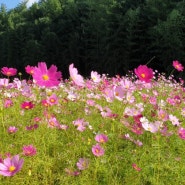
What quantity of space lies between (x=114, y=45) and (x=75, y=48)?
7012 millimetres

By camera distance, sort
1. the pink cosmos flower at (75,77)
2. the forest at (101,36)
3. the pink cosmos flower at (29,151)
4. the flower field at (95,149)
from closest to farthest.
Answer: the pink cosmos flower at (75,77) → the pink cosmos flower at (29,151) → the flower field at (95,149) → the forest at (101,36)

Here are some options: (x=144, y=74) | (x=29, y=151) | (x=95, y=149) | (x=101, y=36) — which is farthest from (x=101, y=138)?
(x=101, y=36)

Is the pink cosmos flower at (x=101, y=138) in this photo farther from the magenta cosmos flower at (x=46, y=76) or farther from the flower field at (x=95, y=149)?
the magenta cosmos flower at (x=46, y=76)

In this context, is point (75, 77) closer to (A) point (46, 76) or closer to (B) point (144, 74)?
(A) point (46, 76)

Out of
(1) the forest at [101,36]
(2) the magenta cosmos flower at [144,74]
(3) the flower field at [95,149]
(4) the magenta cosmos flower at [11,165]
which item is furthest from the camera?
(1) the forest at [101,36]

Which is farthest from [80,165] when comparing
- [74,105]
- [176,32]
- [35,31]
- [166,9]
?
[35,31]

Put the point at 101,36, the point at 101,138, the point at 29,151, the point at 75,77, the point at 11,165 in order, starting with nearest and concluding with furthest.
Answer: the point at 11,165 < the point at 75,77 < the point at 29,151 < the point at 101,138 < the point at 101,36

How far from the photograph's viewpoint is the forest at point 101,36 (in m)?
26.2

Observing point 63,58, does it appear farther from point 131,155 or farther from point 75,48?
point 131,155

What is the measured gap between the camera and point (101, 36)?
34719 mm

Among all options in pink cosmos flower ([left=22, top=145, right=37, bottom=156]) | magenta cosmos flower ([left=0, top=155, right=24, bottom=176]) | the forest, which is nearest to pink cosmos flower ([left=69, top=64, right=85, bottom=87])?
magenta cosmos flower ([left=0, top=155, right=24, bottom=176])

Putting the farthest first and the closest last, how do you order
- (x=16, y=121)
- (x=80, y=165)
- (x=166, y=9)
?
1. (x=166, y=9)
2. (x=16, y=121)
3. (x=80, y=165)

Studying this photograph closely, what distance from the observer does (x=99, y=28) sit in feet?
114

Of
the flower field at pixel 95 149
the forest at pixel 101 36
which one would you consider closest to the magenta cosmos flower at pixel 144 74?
the flower field at pixel 95 149
